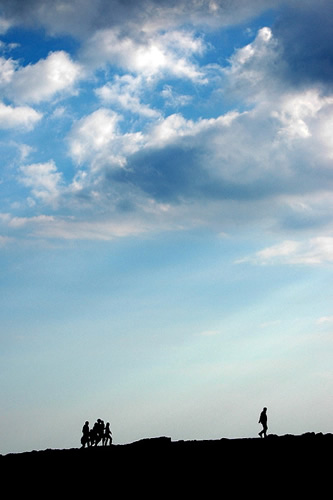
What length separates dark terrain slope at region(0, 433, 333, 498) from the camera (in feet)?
75.7

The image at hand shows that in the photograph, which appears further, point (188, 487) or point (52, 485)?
point (52, 485)

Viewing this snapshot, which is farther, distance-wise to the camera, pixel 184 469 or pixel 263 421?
pixel 263 421

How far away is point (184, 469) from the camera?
26.0m

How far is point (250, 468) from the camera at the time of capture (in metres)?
25.2

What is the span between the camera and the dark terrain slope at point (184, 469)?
23062 millimetres

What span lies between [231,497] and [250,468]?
3.32 meters

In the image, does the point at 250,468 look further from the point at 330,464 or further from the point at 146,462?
the point at 146,462


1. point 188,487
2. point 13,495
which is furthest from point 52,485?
point 188,487

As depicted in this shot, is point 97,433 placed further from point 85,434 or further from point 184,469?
point 184,469

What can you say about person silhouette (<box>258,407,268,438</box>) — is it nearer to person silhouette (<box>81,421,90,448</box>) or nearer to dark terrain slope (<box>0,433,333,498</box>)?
dark terrain slope (<box>0,433,333,498</box>)

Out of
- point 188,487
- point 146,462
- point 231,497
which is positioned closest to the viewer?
point 231,497

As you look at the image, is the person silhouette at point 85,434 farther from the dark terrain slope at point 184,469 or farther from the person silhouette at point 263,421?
the person silhouette at point 263,421

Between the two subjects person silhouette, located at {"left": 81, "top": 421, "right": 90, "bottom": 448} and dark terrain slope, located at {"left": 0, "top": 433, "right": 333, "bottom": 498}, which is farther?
person silhouette, located at {"left": 81, "top": 421, "right": 90, "bottom": 448}

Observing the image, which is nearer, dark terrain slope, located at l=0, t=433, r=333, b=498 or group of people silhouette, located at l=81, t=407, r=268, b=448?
dark terrain slope, located at l=0, t=433, r=333, b=498
